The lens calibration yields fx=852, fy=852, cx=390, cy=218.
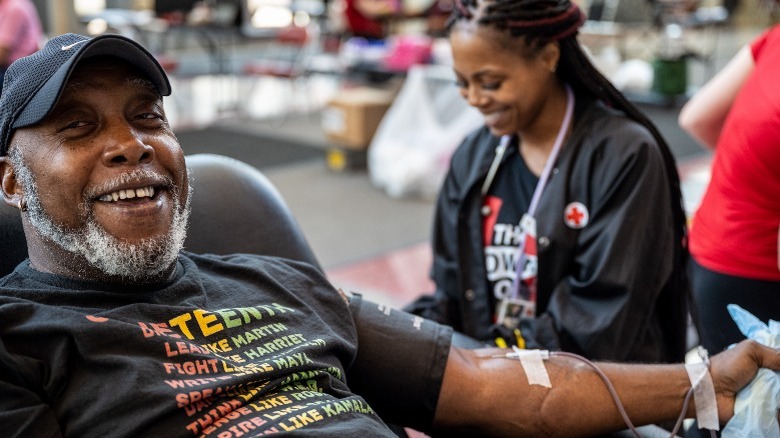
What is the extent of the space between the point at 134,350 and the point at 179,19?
6.81 m

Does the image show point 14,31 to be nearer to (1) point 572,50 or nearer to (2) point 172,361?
(1) point 572,50

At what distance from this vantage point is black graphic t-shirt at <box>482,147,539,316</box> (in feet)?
5.97

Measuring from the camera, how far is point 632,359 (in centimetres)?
169

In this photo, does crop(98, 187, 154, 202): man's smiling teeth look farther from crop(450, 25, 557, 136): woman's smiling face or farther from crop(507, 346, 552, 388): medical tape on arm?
crop(450, 25, 557, 136): woman's smiling face

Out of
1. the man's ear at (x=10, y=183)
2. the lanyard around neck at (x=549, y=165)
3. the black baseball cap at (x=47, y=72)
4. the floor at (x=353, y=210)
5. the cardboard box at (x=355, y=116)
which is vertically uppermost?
the black baseball cap at (x=47, y=72)

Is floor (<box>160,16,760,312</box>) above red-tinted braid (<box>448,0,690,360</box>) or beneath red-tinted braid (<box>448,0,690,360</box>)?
beneath

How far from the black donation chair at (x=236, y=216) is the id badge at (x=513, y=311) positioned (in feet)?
1.46

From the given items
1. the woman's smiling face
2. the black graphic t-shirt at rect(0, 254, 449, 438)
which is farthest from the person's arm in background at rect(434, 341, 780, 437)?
→ the woman's smiling face

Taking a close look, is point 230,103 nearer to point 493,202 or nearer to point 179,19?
point 179,19

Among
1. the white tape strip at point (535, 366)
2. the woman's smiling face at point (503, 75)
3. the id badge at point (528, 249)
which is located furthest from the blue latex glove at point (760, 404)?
the woman's smiling face at point (503, 75)

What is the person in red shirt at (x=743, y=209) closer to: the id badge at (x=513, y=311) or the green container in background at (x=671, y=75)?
the id badge at (x=513, y=311)

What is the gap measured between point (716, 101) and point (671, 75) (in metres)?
5.24

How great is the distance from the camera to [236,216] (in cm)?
159

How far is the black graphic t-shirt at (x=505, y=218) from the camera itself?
1.82 metres
